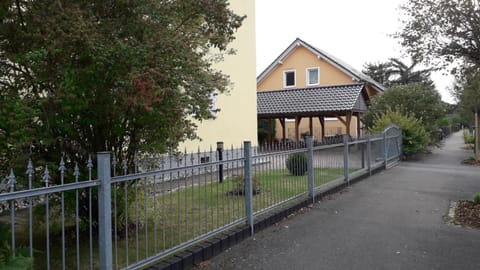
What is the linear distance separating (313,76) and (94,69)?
27603 mm

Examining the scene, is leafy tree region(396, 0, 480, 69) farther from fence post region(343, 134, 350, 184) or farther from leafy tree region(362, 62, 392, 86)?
leafy tree region(362, 62, 392, 86)

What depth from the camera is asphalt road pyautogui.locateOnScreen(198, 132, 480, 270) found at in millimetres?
4602

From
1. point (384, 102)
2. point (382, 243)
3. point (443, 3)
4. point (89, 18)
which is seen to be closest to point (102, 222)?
point (89, 18)

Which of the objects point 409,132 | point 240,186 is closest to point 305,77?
point 409,132

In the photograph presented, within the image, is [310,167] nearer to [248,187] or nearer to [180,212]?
[248,187]

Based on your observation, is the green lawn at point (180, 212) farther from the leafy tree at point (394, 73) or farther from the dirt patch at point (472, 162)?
the leafy tree at point (394, 73)

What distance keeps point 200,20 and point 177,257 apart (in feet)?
9.33

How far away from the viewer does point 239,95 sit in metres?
14.9

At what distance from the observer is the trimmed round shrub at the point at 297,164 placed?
7341 millimetres

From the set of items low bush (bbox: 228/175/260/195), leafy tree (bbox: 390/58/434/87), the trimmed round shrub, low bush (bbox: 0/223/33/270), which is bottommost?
low bush (bbox: 228/175/260/195)

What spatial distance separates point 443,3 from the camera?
7004mm

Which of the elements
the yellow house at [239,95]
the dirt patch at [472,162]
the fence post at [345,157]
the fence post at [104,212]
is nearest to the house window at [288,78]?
the yellow house at [239,95]

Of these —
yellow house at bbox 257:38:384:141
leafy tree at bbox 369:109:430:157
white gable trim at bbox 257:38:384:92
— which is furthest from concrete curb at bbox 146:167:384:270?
white gable trim at bbox 257:38:384:92

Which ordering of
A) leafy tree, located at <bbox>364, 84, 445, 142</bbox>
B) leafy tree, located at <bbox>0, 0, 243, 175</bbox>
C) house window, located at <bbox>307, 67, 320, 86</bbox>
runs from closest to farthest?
leafy tree, located at <bbox>0, 0, 243, 175</bbox>
leafy tree, located at <bbox>364, 84, 445, 142</bbox>
house window, located at <bbox>307, 67, 320, 86</bbox>
